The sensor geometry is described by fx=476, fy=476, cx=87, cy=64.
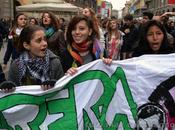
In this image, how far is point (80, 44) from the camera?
191 inches

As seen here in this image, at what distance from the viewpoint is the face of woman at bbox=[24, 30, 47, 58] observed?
4.35m

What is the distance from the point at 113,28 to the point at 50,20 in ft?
8.10

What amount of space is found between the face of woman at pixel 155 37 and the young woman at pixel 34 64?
1.06m

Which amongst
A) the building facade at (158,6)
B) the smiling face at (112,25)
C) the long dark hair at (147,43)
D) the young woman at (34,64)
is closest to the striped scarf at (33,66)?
the young woman at (34,64)

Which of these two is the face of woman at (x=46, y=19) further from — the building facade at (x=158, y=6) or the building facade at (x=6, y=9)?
the building facade at (x=158, y=6)

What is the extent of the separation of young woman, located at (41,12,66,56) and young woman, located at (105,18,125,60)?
2.00 meters

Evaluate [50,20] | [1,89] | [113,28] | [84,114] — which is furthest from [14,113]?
[113,28]

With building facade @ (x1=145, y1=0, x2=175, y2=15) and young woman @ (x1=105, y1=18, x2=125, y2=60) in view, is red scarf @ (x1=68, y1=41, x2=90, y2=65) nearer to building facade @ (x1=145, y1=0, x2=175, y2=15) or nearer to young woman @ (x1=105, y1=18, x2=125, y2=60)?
young woman @ (x1=105, y1=18, x2=125, y2=60)

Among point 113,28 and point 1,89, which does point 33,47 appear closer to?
point 1,89

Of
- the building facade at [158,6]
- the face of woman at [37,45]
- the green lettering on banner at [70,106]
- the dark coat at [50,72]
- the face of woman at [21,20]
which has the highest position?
the building facade at [158,6]

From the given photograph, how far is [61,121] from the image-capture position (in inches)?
166

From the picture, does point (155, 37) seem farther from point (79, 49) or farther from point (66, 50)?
point (66, 50)

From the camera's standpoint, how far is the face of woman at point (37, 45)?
14.3 ft

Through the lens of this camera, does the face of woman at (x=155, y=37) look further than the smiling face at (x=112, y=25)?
No
